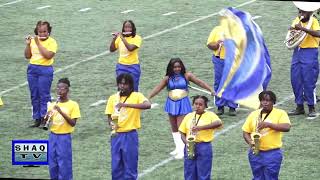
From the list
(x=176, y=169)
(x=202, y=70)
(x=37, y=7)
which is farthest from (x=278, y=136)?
(x=37, y=7)

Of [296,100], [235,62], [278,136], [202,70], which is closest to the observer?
[278,136]

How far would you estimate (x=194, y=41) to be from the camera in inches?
900

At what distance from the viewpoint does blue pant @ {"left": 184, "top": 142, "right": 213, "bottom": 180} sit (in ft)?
44.3

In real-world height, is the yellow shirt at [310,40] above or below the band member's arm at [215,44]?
above

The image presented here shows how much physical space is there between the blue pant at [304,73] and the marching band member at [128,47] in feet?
7.76

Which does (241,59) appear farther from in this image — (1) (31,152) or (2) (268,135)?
(1) (31,152)

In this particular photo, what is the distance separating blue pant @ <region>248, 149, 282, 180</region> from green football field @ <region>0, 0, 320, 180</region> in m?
1.40

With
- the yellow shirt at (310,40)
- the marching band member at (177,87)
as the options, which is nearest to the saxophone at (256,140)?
the marching band member at (177,87)

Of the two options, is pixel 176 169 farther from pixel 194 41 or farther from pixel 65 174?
pixel 194 41

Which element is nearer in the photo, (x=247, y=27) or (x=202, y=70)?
(x=247, y=27)

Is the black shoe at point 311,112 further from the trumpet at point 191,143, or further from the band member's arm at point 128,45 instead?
the trumpet at point 191,143

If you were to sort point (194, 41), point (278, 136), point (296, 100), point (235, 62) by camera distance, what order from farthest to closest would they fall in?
point (194, 41) → point (296, 100) → point (235, 62) → point (278, 136)

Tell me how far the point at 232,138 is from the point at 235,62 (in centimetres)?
113

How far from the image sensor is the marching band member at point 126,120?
13750 mm
